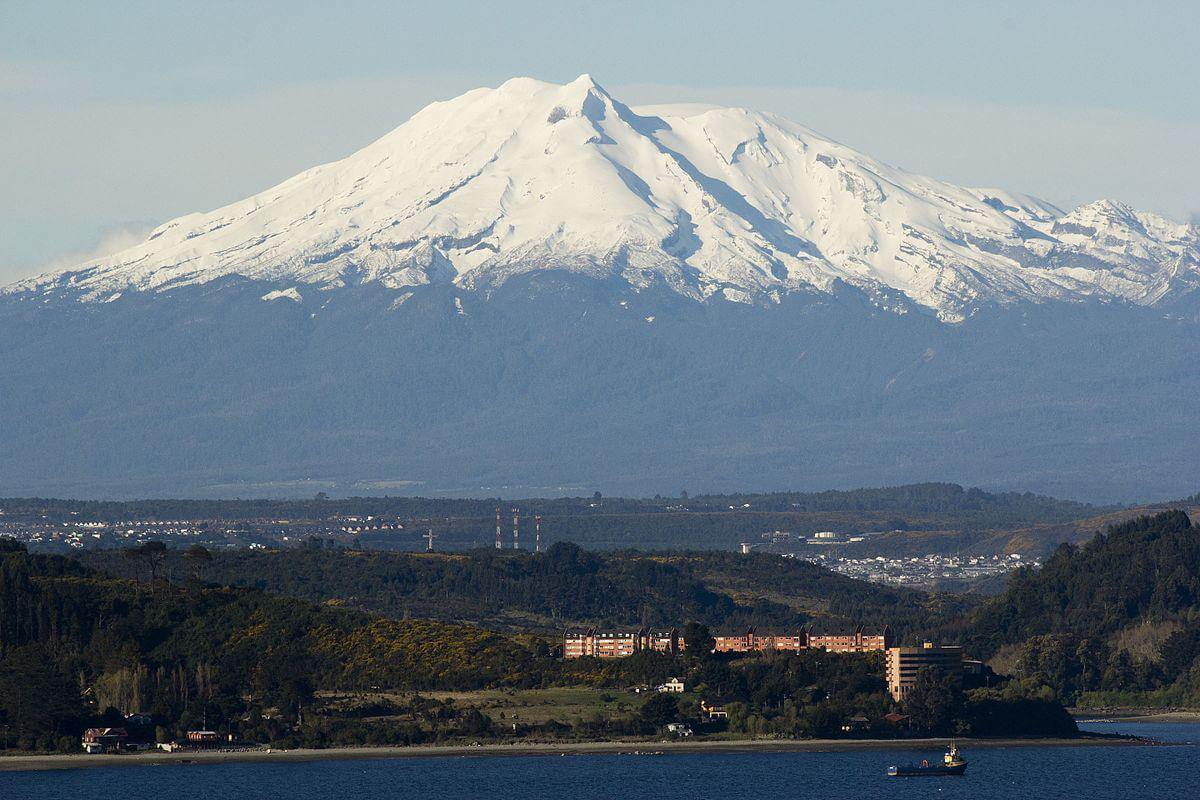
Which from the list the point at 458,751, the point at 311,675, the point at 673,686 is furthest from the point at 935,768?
the point at 311,675

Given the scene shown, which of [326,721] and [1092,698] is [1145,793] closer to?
[326,721]

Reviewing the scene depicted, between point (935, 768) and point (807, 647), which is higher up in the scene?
point (807, 647)

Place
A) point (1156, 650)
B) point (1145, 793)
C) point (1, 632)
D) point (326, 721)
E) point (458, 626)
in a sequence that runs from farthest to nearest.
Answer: point (1156, 650) < point (458, 626) < point (1, 632) < point (326, 721) < point (1145, 793)

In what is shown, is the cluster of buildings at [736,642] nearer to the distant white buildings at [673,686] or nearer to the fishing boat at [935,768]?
the distant white buildings at [673,686]

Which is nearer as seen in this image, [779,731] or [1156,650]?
[779,731]

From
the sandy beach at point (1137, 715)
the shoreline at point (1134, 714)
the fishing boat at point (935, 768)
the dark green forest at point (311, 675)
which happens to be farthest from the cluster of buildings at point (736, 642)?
the fishing boat at point (935, 768)

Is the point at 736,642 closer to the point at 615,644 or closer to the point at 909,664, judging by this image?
the point at 615,644

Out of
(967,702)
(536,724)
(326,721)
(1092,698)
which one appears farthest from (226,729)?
(1092,698)
